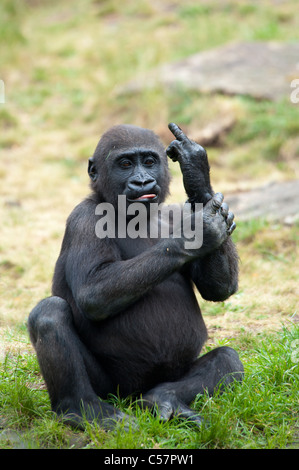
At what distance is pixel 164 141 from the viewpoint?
10.9 m

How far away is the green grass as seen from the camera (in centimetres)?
361

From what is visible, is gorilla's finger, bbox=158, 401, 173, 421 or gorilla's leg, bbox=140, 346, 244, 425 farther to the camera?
gorilla's leg, bbox=140, 346, 244, 425

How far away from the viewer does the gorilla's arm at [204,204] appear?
13.4 ft

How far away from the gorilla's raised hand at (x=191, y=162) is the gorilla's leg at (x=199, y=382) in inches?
41.1

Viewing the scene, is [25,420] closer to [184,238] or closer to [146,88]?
[184,238]

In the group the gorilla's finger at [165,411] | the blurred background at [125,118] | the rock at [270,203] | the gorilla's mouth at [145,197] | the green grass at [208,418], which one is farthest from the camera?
the rock at [270,203]

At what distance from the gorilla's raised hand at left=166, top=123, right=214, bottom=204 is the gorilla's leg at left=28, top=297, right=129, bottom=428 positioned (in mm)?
1174

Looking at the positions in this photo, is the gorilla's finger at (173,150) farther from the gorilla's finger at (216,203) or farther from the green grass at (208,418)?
the green grass at (208,418)

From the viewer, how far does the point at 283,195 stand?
8.19m

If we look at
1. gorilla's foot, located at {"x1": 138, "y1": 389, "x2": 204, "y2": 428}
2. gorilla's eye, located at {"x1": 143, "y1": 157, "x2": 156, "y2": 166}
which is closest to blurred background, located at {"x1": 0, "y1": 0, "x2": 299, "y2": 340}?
gorilla's foot, located at {"x1": 138, "y1": 389, "x2": 204, "y2": 428}

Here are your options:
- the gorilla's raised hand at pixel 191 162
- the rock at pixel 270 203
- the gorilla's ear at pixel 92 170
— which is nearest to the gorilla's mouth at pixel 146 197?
the gorilla's raised hand at pixel 191 162

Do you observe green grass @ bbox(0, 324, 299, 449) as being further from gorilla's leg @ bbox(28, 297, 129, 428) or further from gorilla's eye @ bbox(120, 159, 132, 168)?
gorilla's eye @ bbox(120, 159, 132, 168)

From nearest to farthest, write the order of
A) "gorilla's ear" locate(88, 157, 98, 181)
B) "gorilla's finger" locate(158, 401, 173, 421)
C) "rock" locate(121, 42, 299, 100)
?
"gorilla's finger" locate(158, 401, 173, 421) < "gorilla's ear" locate(88, 157, 98, 181) < "rock" locate(121, 42, 299, 100)

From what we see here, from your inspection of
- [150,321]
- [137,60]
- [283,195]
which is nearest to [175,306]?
[150,321]
